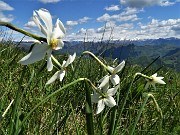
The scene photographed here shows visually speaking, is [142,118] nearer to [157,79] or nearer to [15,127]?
[157,79]

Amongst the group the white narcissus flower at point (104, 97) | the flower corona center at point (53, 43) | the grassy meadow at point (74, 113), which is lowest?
the grassy meadow at point (74, 113)

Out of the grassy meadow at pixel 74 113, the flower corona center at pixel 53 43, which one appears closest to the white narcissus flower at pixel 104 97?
the grassy meadow at pixel 74 113

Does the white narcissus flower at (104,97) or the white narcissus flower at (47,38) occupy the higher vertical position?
the white narcissus flower at (47,38)

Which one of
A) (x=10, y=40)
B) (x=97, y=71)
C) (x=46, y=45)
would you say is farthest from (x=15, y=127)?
(x=10, y=40)

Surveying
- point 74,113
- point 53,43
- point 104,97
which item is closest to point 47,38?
point 53,43

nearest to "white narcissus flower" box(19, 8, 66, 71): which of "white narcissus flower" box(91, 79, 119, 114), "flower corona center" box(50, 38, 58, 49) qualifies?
"flower corona center" box(50, 38, 58, 49)

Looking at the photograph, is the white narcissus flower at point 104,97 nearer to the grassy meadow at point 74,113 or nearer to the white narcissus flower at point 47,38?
the grassy meadow at point 74,113

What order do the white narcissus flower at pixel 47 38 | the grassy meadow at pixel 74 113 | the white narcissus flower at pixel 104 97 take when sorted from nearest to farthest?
the white narcissus flower at pixel 47 38, the white narcissus flower at pixel 104 97, the grassy meadow at pixel 74 113

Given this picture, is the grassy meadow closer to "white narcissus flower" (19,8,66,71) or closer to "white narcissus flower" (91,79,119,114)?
"white narcissus flower" (91,79,119,114)
